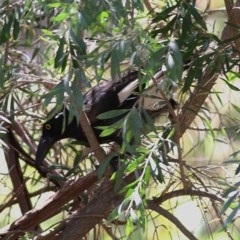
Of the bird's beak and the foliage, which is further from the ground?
the bird's beak

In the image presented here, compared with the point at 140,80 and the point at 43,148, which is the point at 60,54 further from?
the point at 43,148

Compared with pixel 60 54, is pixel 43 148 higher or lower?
higher

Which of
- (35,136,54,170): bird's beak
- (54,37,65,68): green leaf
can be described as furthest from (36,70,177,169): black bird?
(54,37,65,68): green leaf

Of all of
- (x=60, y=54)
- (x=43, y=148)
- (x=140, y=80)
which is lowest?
(x=140, y=80)

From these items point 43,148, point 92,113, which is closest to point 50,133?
point 43,148

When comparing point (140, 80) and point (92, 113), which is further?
point (92, 113)

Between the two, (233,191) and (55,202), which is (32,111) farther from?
(233,191)

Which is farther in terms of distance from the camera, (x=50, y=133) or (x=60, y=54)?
(x=50, y=133)

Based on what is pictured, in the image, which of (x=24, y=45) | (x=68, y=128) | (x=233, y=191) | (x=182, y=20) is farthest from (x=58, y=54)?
(x=24, y=45)

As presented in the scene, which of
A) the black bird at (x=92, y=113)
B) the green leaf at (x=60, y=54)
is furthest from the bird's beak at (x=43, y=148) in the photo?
the green leaf at (x=60, y=54)

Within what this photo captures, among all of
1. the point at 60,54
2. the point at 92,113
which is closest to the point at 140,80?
the point at 60,54

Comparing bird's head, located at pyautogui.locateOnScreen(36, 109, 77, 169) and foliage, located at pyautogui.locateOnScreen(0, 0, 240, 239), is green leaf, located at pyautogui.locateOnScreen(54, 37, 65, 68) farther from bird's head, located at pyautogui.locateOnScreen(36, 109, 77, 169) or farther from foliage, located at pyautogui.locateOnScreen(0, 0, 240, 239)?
bird's head, located at pyautogui.locateOnScreen(36, 109, 77, 169)

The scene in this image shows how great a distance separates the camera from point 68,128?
3.08 metres

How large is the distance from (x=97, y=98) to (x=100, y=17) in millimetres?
1230
